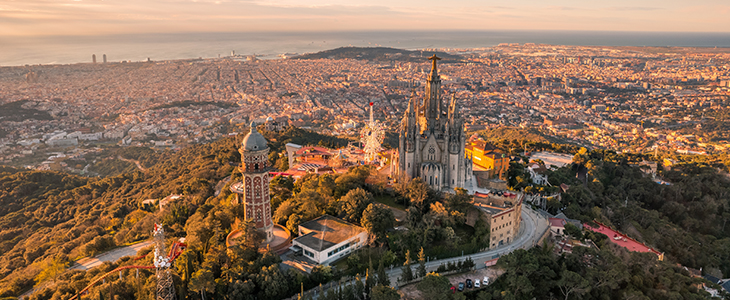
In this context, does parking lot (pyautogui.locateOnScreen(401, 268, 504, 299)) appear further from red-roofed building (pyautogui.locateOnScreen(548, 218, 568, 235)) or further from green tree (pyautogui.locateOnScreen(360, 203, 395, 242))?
red-roofed building (pyautogui.locateOnScreen(548, 218, 568, 235))

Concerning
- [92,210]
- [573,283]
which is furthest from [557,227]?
[92,210]

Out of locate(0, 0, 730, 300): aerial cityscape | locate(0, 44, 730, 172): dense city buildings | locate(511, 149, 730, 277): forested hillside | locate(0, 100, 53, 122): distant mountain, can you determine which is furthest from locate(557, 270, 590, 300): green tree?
locate(0, 100, 53, 122): distant mountain

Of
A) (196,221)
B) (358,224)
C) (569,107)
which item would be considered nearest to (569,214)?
(358,224)

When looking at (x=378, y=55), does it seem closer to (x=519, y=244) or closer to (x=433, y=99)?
(x=433, y=99)

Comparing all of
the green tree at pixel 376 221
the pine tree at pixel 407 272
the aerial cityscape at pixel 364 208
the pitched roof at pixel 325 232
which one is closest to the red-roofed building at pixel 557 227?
the aerial cityscape at pixel 364 208

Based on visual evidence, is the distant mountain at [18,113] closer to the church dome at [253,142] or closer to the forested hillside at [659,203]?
the church dome at [253,142]

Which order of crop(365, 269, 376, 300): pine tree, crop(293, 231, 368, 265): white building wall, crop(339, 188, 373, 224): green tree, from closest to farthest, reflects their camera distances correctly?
crop(365, 269, 376, 300): pine tree
crop(293, 231, 368, 265): white building wall
crop(339, 188, 373, 224): green tree

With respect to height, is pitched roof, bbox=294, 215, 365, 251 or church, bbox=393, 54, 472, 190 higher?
church, bbox=393, 54, 472, 190
